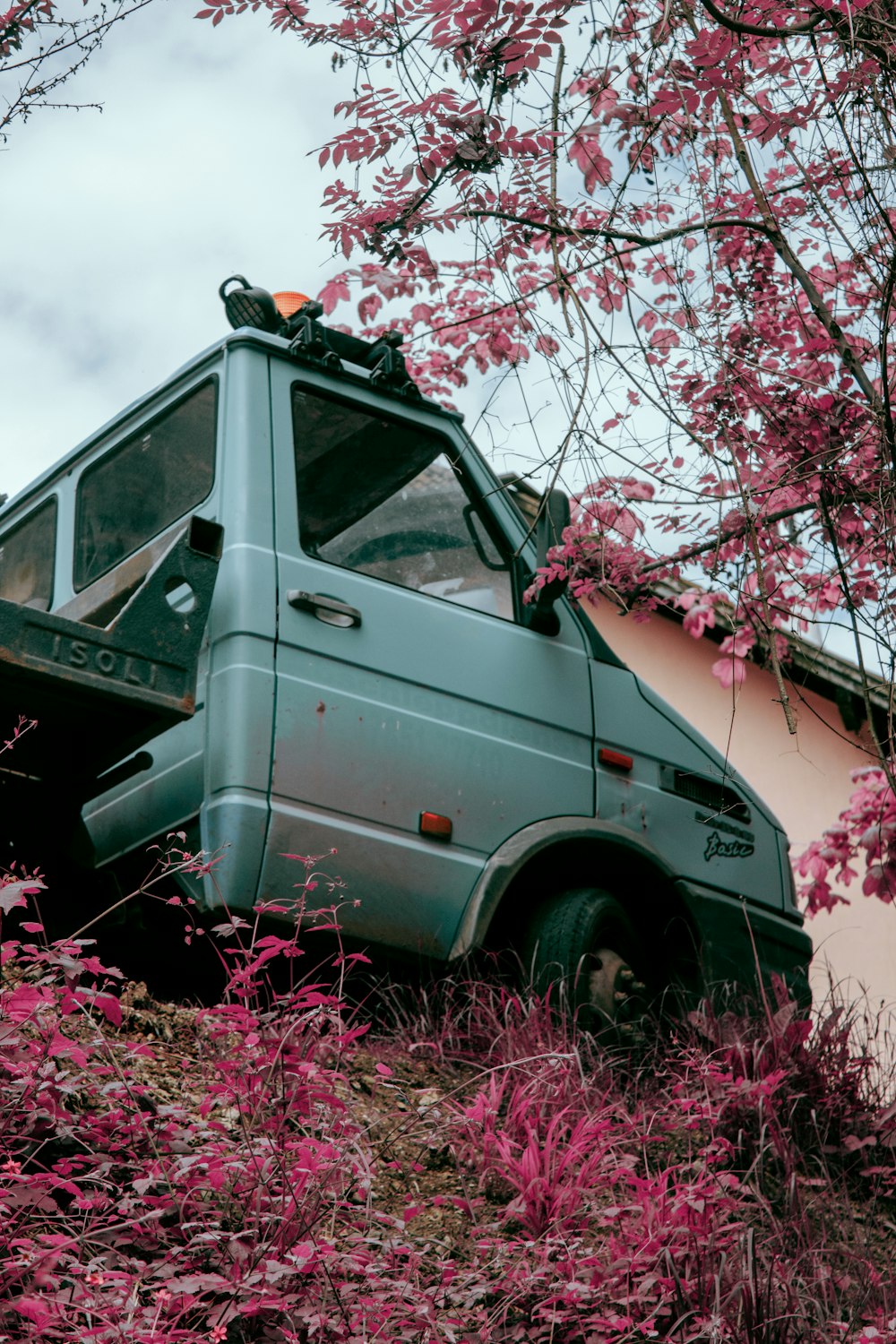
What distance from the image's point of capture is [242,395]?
443cm

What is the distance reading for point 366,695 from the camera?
4344 millimetres

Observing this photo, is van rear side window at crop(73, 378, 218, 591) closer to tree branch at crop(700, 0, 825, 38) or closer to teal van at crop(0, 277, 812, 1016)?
teal van at crop(0, 277, 812, 1016)

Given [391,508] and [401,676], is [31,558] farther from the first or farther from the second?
[401,676]

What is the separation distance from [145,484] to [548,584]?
1412 millimetres

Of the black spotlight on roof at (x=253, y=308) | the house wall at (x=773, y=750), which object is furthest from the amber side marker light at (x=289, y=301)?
the house wall at (x=773, y=750)

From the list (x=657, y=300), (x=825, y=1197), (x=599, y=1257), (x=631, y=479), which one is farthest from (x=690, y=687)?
(x=599, y=1257)

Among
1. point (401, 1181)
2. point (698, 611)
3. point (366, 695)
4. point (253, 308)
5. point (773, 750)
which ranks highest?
point (773, 750)

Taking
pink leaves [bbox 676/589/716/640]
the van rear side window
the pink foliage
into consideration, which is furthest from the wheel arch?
the van rear side window

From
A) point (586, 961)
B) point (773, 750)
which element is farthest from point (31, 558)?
point (773, 750)

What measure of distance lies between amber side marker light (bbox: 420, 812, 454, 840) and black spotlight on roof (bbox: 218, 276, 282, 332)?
172 cm

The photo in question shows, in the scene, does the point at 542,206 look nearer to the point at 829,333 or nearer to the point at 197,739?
the point at 829,333

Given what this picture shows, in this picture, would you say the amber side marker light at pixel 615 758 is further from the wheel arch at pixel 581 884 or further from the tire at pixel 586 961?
the tire at pixel 586 961

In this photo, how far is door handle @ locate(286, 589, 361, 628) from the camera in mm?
4242

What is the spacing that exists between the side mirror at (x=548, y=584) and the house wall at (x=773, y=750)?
5.32 m
